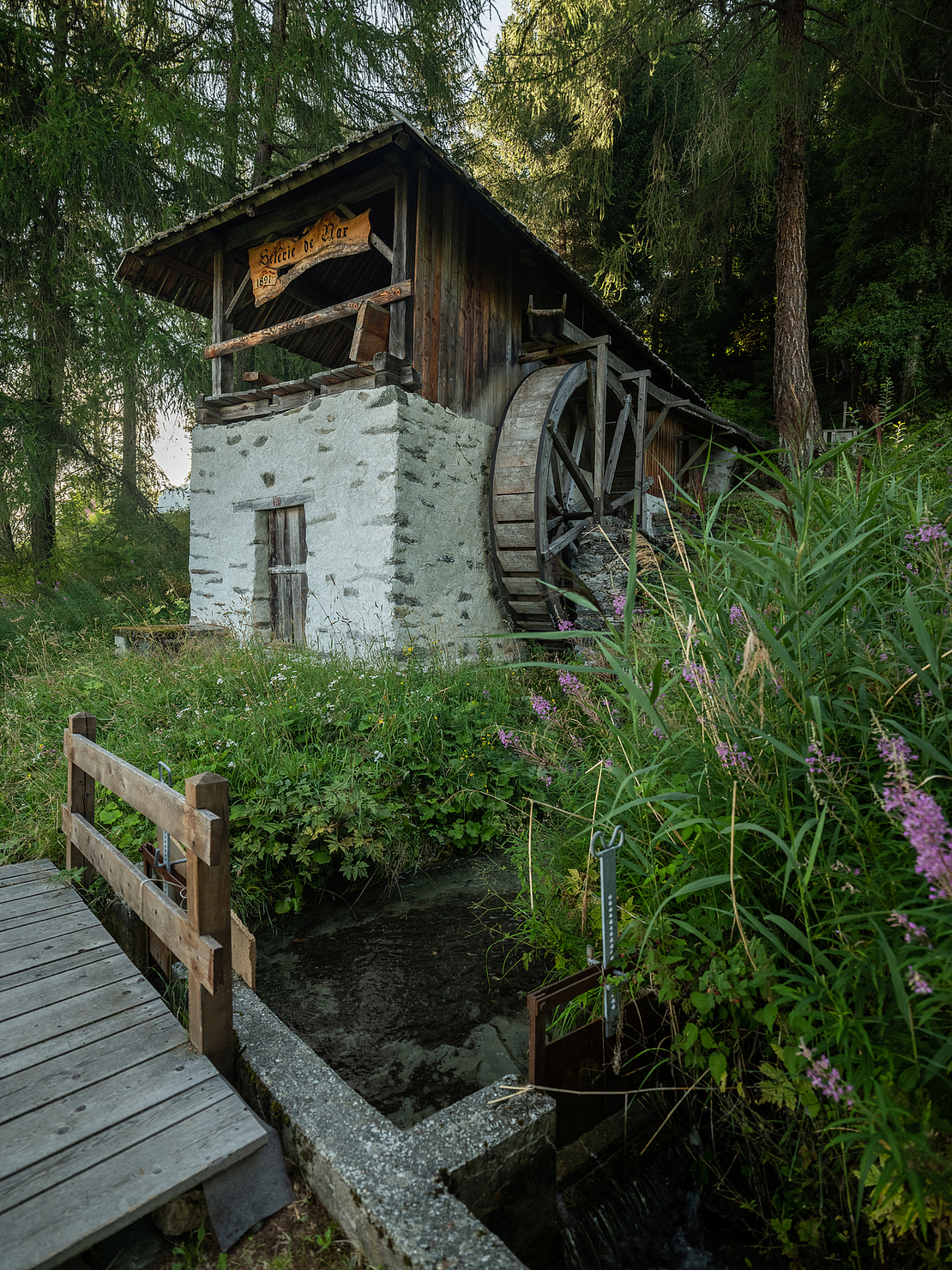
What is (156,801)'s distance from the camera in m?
1.87

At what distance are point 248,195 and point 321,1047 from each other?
19.3 feet

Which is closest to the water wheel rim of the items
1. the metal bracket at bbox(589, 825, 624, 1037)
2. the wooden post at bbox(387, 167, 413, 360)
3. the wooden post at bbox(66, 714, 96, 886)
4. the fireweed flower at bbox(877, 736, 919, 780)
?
the wooden post at bbox(387, 167, 413, 360)

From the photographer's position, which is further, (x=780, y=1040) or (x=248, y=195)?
(x=248, y=195)

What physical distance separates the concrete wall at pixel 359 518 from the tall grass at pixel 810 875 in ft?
11.8

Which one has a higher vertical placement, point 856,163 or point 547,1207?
point 856,163

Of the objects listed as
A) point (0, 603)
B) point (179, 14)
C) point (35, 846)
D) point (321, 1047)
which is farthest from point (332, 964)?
point (179, 14)

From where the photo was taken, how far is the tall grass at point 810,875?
1108mm

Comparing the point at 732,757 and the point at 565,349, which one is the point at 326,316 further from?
the point at 732,757

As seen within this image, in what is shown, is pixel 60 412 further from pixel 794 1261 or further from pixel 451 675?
pixel 794 1261

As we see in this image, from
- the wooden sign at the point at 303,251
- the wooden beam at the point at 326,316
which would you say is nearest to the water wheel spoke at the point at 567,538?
the wooden beam at the point at 326,316

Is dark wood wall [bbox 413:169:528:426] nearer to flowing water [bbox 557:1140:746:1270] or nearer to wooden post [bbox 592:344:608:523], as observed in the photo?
wooden post [bbox 592:344:608:523]

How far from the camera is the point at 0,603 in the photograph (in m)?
7.79

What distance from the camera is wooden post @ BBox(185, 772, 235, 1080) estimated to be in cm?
163

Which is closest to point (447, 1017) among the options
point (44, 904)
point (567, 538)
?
point (44, 904)
